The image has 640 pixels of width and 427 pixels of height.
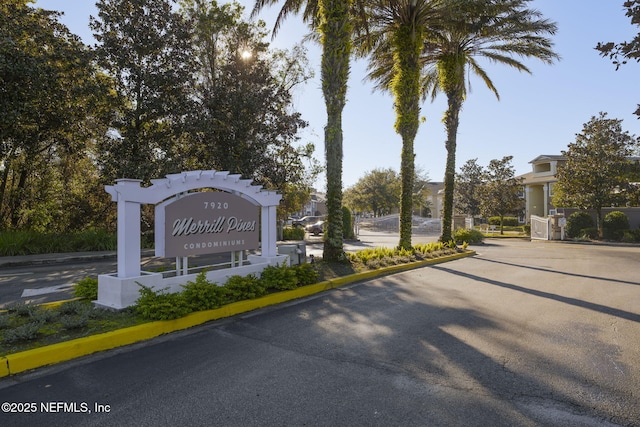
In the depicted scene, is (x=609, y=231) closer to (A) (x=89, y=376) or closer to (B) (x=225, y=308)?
(B) (x=225, y=308)

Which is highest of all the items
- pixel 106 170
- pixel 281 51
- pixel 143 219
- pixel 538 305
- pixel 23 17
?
pixel 281 51

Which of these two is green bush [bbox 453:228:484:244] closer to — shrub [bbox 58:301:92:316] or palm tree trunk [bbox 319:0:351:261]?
palm tree trunk [bbox 319:0:351:261]

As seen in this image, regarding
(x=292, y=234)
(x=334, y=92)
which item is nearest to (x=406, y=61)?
(x=334, y=92)

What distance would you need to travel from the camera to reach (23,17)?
1294 cm

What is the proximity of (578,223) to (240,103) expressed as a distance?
79.1ft

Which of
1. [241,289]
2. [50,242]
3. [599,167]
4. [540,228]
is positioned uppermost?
[599,167]

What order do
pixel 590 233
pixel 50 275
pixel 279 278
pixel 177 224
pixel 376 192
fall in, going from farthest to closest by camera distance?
pixel 376 192 < pixel 590 233 < pixel 50 275 < pixel 279 278 < pixel 177 224

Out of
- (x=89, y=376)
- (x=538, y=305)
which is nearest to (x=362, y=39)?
(x=538, y=305)

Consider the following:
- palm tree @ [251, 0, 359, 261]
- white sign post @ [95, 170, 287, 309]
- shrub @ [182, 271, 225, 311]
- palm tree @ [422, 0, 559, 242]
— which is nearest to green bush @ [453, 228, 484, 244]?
palm tree @ [422, 0, 559, 242]

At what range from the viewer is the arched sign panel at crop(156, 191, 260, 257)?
21.4ft

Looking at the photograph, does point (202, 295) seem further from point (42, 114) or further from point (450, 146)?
point (450, 146)

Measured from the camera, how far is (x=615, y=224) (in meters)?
25.0

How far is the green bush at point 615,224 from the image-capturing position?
981 inches

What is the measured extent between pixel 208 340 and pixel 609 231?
93.4 feet
